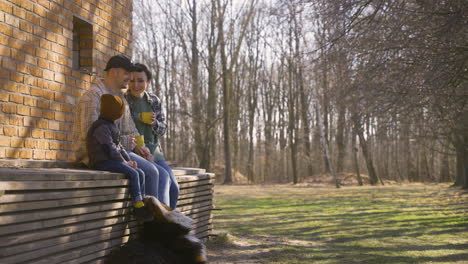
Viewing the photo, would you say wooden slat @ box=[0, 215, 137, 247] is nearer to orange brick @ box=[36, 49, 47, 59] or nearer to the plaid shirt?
the plaid shirt

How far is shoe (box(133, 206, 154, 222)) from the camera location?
4750mm

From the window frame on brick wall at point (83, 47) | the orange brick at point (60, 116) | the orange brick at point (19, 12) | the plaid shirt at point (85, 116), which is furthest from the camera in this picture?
the window frame on brick wall at point (83, 47)

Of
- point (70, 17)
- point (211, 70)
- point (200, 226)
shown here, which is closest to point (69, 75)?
point (70, 17)

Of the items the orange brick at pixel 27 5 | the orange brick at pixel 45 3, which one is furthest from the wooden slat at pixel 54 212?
the orange brick at pixel 45 3

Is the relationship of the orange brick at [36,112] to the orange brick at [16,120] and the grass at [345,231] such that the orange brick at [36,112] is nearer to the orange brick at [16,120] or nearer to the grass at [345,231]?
the orange brick at [16,120]

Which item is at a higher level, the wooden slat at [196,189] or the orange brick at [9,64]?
the orange brick at [9,64]

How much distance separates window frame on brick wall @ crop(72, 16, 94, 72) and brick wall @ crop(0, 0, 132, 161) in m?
0.01

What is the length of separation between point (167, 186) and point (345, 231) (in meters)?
5.48

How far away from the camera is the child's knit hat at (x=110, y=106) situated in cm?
480

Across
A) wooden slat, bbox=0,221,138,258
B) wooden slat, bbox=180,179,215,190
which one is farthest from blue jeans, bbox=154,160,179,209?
wooden slat, bbox=180,179,215,190

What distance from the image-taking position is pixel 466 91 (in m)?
9.03

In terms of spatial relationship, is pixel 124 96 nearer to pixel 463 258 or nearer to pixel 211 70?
pixel 463 258

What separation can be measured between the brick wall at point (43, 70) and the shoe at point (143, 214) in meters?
1.60

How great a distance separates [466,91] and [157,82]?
28.7 meters
